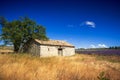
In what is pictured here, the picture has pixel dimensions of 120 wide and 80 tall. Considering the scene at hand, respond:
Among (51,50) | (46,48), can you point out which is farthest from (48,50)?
(51,50)

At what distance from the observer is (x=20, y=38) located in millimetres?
27516

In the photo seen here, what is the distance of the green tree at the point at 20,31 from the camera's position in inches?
1051

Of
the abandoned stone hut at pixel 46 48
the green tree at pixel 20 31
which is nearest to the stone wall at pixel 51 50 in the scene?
the abandoned stone hut at pixel 46 48

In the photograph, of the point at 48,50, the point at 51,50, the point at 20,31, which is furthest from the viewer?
the point at 51,50

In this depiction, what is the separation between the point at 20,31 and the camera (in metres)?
27.0

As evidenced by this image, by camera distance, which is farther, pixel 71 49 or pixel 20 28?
pixel 71 49

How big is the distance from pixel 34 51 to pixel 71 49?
10615mm

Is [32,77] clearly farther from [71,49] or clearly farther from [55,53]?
[71,49]

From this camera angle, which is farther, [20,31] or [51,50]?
[51,50]

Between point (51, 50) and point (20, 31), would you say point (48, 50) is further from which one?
point (20, 31)

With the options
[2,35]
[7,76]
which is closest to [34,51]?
[2,35]

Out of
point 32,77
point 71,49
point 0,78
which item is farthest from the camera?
point 71,49

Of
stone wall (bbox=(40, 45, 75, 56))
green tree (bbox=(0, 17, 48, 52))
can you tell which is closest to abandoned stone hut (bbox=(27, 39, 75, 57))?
stone wall (bbox=(40, 45, 75, 56))

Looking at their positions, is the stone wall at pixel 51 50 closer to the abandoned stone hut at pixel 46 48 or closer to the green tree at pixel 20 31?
the abandoned stone hut at pixel 46 48
